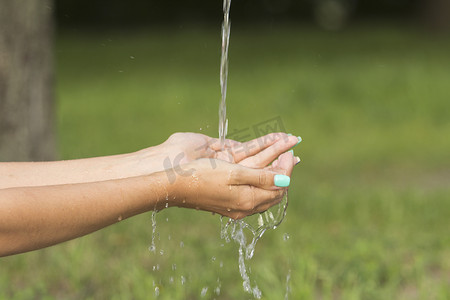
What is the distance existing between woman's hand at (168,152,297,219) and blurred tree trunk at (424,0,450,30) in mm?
12771

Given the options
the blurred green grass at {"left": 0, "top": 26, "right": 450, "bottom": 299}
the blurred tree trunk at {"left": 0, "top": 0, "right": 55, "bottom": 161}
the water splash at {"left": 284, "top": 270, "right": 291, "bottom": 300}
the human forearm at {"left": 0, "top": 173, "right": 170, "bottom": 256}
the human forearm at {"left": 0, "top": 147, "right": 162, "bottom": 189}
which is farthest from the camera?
the blurred tree trunk at {"left": 0, "top": 0, "right": 55, "bottom": 161}

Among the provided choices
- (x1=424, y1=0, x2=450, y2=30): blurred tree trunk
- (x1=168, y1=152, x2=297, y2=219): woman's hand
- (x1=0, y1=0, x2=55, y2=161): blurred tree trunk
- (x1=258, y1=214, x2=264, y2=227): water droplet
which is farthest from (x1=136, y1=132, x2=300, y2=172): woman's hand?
(x1=424, y1=0, x2=450, y2=30): blurred tree trunk

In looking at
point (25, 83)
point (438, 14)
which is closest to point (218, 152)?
point (25, 83)

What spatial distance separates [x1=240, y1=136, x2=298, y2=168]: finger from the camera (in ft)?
8.54

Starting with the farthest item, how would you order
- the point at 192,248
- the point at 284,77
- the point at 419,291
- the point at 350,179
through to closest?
the point at 284,77, the point at 350,179, the point at 192,248, the point at 419,291

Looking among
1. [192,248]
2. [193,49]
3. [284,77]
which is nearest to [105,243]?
[192,248]

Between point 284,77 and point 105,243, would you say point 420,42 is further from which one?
point 105,243

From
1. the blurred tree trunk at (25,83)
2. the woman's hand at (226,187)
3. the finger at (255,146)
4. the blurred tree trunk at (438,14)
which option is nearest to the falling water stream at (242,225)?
the finger at (255,146)

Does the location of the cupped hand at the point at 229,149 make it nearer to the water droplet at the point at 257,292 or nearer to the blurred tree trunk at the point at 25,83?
the water droplet at the point at 257,292

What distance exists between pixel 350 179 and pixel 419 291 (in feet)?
8.95

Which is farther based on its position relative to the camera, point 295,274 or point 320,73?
point 320,73

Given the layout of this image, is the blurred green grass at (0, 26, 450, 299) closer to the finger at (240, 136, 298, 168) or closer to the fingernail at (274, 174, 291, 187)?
the finger at (240, 136, 298, 168)

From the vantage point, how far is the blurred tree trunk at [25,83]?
4160mm

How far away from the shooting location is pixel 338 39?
1352cm
